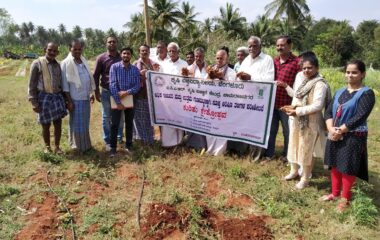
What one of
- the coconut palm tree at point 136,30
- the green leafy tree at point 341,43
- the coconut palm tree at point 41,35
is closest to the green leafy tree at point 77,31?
the coconut palm tree at point 41,35

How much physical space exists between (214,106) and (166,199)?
1.86m

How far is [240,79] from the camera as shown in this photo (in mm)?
5000

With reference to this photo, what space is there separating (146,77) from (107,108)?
0.87 metres

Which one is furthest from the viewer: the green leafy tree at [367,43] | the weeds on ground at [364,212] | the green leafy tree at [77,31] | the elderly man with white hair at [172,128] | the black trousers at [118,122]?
the green leafy tree at [77,31]

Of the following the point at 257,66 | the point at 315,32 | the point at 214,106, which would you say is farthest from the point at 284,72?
the point at 315,32

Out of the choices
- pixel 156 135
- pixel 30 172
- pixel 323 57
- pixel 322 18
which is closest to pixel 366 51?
pixel 323 57

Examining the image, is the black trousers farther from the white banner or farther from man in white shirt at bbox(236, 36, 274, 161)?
man in white shirt at bbox(236, 36, 274, 161)

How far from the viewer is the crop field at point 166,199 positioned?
3508 millimetres

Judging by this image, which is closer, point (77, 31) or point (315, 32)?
point (315, 32)

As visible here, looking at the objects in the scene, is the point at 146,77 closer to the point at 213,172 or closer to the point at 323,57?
the point at 213,172

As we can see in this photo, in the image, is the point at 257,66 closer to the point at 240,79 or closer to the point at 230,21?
the point at 240,79

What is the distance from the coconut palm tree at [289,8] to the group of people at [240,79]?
36.2 m

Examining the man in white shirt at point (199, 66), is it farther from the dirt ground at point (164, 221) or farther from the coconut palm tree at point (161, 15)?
the coconut palm tree at point (161, 15)

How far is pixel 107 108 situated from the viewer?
5770mm
